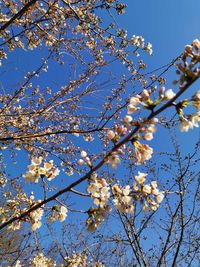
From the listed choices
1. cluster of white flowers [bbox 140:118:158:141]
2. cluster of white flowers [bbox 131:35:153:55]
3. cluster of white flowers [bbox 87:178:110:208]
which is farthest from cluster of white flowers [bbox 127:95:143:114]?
cluster of white flowers [bbox 131:35:153:55]

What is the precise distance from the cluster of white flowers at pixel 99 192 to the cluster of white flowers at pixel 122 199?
0.37 feet

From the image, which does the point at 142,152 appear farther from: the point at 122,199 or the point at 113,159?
the point at 122,199

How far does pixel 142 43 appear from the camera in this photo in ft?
18.1

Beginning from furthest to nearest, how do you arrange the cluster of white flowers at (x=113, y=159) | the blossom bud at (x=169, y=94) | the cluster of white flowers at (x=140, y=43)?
the cluster of white flowers at (x=140, y=43)
the cluster of white flowers at (x=113, y=159)
the blossom bud at (x=169, y=94)

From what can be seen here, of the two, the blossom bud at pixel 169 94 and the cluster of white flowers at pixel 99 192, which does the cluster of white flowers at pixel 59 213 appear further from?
the blossom bud at pixel 169 94

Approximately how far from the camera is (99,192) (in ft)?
6.82

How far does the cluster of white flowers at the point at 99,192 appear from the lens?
2.04 meters

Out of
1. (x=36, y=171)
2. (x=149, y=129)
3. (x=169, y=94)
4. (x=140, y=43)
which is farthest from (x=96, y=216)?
(x=140, y=43)

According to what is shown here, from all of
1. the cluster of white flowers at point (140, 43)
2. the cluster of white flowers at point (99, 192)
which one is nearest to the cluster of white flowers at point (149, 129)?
the cluster of white flowers at point (99, 192)

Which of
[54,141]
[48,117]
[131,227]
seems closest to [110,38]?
[48,117]

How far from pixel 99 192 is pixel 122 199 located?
0.56 ft

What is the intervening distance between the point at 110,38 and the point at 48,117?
176 centimetres

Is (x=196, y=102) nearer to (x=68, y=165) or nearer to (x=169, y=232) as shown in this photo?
(x=68, y=165)

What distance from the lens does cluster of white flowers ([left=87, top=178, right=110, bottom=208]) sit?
2039mm
